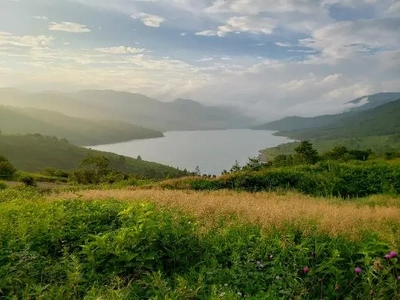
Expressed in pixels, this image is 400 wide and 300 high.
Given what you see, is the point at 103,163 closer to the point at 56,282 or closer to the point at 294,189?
the point at 294,189

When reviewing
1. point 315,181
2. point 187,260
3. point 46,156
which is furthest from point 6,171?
point 46,156

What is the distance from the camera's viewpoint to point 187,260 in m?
5.89

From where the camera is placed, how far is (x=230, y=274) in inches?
207

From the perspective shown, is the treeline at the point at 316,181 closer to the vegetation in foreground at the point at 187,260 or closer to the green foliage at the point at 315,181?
the green foliage at the point at 315,181

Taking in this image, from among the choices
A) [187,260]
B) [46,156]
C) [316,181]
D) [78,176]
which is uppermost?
[187,260]

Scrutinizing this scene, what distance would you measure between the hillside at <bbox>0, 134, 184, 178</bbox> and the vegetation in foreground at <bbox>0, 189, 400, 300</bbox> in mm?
150790

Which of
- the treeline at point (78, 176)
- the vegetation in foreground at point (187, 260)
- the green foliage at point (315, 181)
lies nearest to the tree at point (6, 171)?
the treeline at point (78, 176)

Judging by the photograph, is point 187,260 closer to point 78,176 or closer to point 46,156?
point 78,176

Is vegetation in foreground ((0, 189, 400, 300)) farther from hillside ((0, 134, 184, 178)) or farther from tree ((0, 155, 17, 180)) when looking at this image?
hillside ((0, 134, 184, 178))

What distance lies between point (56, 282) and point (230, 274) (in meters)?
2.47

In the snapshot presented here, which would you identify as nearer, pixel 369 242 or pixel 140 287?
pixel 140 287

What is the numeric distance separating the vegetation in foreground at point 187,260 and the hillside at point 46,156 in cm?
15079

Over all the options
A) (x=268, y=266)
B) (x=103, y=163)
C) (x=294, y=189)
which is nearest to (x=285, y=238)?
(x=268, y=266)

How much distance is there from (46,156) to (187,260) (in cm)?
18912
